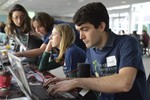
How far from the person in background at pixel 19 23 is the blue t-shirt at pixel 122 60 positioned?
57.2 inches

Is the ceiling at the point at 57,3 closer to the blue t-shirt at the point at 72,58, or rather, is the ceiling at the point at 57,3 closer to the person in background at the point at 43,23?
the person in background at the point at 43,23

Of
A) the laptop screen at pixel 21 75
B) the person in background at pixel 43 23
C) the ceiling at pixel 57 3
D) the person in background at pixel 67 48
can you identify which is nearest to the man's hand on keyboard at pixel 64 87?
the laptop screen at pixel 21 75

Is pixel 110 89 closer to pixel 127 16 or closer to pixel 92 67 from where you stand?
pixel 92 67

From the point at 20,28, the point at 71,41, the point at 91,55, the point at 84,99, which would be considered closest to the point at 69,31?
the point at 71,41

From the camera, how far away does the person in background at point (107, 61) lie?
102 centimetres

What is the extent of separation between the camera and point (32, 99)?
1041mm

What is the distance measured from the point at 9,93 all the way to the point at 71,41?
27.6 inches

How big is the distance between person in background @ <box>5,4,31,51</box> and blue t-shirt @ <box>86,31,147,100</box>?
1454 mm

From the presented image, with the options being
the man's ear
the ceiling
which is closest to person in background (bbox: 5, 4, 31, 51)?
the man's ear

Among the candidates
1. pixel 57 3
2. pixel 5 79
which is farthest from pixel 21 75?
pixel 57 3

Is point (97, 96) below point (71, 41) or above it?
below

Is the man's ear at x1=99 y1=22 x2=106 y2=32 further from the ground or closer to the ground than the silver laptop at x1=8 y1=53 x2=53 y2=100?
further from the ground

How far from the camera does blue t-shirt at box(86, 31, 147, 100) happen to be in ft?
3.55

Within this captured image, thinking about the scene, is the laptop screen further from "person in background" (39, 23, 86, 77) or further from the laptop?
"person in background" (39, 23, 86, 77)
